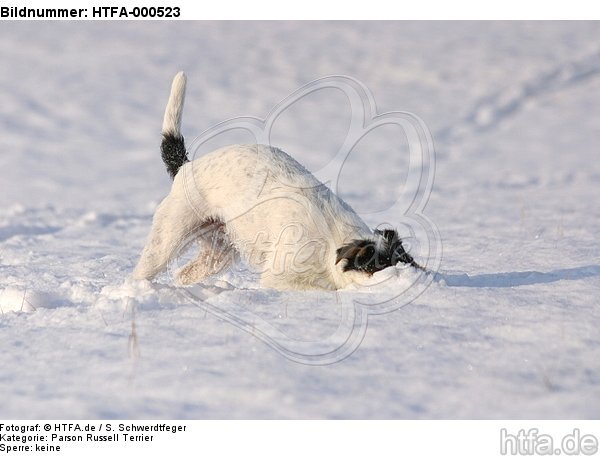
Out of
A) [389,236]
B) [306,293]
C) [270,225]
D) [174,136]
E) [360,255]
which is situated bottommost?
[306,293]

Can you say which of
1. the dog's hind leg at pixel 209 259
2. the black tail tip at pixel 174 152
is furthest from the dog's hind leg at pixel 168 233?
the black tail tip at pixel 174 152

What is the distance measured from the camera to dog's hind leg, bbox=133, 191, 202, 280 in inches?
206

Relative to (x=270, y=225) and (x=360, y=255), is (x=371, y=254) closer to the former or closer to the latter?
(x=360, y=255)

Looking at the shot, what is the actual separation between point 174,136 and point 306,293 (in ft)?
5.29

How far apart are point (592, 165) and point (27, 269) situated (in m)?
9.19

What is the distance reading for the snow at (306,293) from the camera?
11.7 feet

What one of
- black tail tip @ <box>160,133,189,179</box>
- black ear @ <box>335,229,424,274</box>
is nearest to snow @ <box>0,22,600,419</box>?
black ear @ <box>335,229,424,274</box>

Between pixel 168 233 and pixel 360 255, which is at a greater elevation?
pixel 168 233

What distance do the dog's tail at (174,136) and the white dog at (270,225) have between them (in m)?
0.19

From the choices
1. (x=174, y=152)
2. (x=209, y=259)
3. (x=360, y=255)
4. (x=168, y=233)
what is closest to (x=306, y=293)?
(x=360, y=255)

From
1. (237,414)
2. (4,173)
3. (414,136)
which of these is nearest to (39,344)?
(237,414)

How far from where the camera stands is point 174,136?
18.7ft

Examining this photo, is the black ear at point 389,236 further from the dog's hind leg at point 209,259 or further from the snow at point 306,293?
the dog's hind leg at point 209,259

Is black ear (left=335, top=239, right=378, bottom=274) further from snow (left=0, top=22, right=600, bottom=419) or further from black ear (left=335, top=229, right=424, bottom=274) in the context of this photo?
snow (left=0, top=22, right=600, bottom=419)
